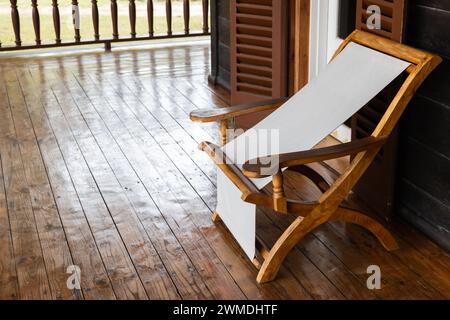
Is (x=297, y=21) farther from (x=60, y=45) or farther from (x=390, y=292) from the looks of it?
(x=60, y=45)

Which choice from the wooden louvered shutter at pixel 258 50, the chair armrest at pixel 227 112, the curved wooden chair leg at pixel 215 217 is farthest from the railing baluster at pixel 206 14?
the curved wooden chair leg at pixel 215 217

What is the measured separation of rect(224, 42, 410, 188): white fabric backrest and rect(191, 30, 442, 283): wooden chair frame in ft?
0.33

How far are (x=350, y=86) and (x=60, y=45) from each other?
4.22 metres

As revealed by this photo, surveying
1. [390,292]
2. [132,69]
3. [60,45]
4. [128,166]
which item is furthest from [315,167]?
[60,45]

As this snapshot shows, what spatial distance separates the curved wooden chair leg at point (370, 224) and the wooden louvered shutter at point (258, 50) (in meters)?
1.52

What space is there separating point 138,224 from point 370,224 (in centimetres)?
108

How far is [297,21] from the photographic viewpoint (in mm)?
4227

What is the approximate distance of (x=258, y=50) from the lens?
14.4 feet

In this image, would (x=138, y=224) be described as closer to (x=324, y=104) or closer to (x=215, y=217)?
(x=215, y=217)

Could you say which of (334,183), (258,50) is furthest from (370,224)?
(258,50)

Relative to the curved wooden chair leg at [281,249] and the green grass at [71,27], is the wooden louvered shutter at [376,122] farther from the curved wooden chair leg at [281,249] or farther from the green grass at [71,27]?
the green grass at [71,27]

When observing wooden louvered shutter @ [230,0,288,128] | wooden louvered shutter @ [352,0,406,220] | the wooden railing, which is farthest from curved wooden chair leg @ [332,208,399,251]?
the wooden railing

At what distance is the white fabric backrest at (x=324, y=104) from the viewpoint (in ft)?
9.70

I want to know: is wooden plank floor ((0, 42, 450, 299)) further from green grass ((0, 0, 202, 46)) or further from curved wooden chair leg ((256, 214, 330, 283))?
green grass ((0, 0, 202, 46))
